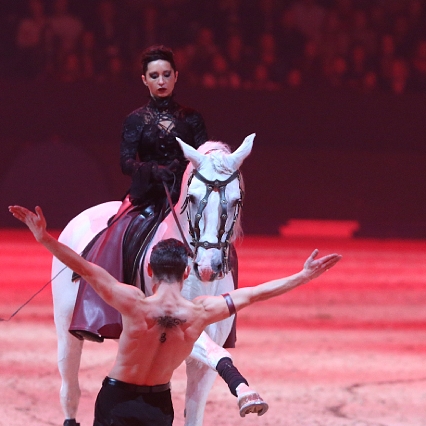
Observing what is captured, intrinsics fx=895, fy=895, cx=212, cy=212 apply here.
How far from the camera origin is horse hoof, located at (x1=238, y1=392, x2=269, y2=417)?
393 cm

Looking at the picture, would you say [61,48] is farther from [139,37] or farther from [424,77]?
[424,77]

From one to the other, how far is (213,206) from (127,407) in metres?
1.26

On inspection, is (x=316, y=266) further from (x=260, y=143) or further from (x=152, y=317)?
(x=260, y=143)

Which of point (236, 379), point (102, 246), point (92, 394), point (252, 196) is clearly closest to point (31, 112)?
point (252, 196)

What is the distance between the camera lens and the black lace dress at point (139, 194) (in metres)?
5.27

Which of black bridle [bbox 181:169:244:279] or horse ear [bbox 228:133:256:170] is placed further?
horse ear [bbox 228:133:256:170]

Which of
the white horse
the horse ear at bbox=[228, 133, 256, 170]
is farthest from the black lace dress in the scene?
the horse ear at bbox=[228, 133, 256, 170]

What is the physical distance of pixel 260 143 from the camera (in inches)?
558

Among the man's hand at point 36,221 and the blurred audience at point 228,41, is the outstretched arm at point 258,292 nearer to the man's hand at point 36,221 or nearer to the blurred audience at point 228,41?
the man's hand at point 36,221

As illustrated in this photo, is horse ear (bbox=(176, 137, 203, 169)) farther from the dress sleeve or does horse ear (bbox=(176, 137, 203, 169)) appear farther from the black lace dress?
the dress sleeve

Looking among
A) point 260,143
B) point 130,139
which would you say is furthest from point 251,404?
point 260,143

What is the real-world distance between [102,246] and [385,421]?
2380 millimetres

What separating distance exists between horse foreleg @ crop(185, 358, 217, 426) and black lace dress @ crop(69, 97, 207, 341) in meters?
0.51

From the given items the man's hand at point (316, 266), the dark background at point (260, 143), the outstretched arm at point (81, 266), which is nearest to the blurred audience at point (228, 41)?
the dark background at point (260, 143)
